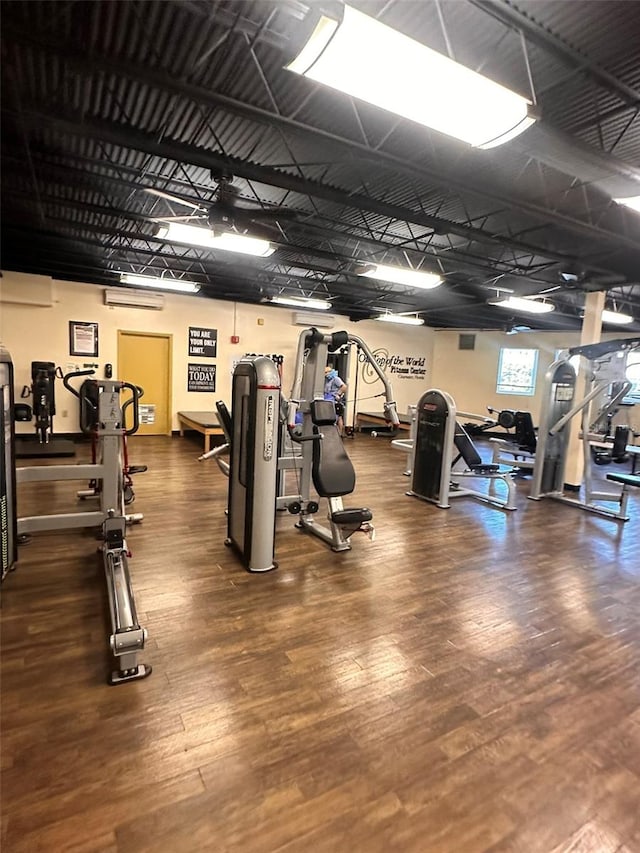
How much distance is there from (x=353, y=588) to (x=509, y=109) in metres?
2.87

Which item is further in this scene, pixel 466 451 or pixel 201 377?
pixel 201 377

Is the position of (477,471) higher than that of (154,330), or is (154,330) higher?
(154,330)

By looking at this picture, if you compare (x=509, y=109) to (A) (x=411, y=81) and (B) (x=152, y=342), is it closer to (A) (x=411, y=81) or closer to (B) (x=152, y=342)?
(A) (x=411, y=81)

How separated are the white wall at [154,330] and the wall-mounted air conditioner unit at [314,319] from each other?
0.17 meters

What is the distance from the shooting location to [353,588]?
3.08m

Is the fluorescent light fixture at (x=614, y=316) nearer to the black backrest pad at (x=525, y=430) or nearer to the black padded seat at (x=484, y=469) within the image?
the black backrest pad at (x=525, y=430)

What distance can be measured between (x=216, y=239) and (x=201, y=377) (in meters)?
5.22

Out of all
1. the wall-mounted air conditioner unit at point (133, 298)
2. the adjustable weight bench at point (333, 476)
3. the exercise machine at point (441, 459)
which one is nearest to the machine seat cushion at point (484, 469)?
the exercise machine at point (441, 459)

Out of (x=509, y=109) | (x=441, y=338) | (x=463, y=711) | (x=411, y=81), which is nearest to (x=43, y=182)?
(x=411, y=81)

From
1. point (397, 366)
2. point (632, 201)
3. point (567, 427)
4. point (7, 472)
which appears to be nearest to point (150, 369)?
point (397, 366)

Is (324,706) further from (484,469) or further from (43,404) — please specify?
(43,404)

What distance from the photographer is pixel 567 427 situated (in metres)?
5.85

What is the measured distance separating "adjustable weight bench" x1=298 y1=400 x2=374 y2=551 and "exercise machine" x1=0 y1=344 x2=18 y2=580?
2.06 metres

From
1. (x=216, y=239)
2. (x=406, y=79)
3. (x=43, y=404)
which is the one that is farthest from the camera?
(x=43, y=404)
